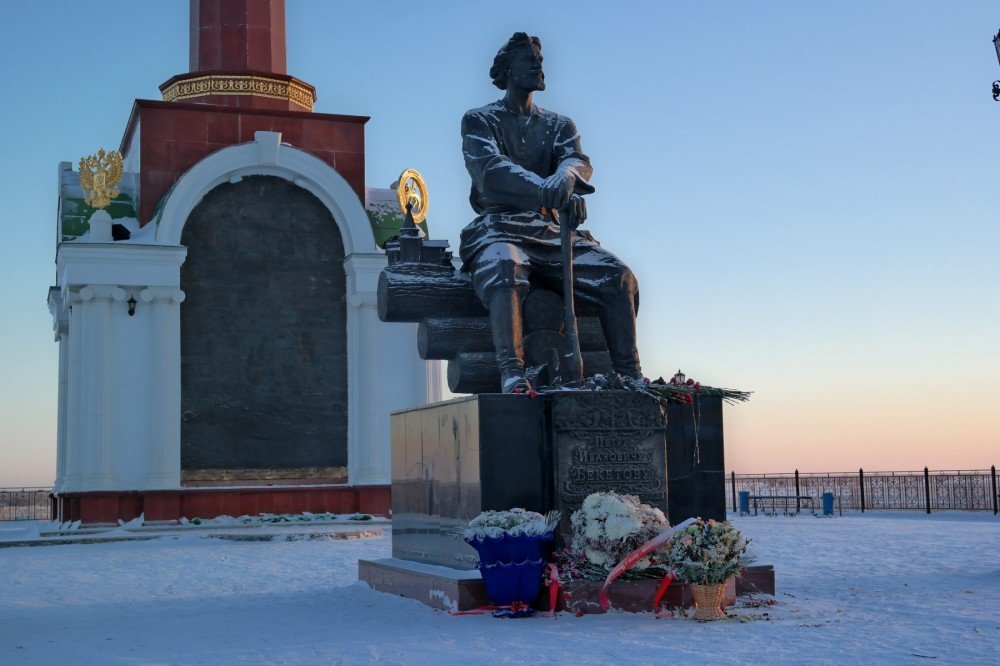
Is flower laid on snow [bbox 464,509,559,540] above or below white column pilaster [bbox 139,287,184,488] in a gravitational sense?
below

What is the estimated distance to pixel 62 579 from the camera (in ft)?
42.0

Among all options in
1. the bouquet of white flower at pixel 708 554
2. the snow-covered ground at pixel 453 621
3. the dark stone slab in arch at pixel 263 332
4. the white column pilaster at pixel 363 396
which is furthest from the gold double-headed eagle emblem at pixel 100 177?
the bouquet of white flower at pixel 708 554

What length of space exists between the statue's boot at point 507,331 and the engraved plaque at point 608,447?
70cm

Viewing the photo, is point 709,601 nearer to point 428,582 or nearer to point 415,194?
point 428,582

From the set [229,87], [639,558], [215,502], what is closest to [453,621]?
[639,558]

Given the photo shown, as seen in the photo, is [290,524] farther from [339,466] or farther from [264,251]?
[264,251]

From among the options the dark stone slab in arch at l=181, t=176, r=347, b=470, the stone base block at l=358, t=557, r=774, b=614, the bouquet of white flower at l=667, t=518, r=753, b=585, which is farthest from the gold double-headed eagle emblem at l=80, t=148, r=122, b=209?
the bouquet of white flower at l=667, t=518, r=753, b=585

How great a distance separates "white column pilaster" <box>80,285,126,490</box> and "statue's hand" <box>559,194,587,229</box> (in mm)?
14518

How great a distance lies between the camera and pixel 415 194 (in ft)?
80.6

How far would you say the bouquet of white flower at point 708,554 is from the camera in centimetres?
741

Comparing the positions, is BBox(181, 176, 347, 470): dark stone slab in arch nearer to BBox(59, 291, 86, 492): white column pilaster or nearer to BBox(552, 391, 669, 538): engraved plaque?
BBox(59, 291, 86, 492): white column pilaster

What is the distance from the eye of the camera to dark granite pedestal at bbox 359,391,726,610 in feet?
27.3

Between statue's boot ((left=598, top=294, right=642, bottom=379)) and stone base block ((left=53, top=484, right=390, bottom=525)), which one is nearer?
statue's boot ((left=598, top=294, right=642, bottom=379))

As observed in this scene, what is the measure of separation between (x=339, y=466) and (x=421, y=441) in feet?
44.8
